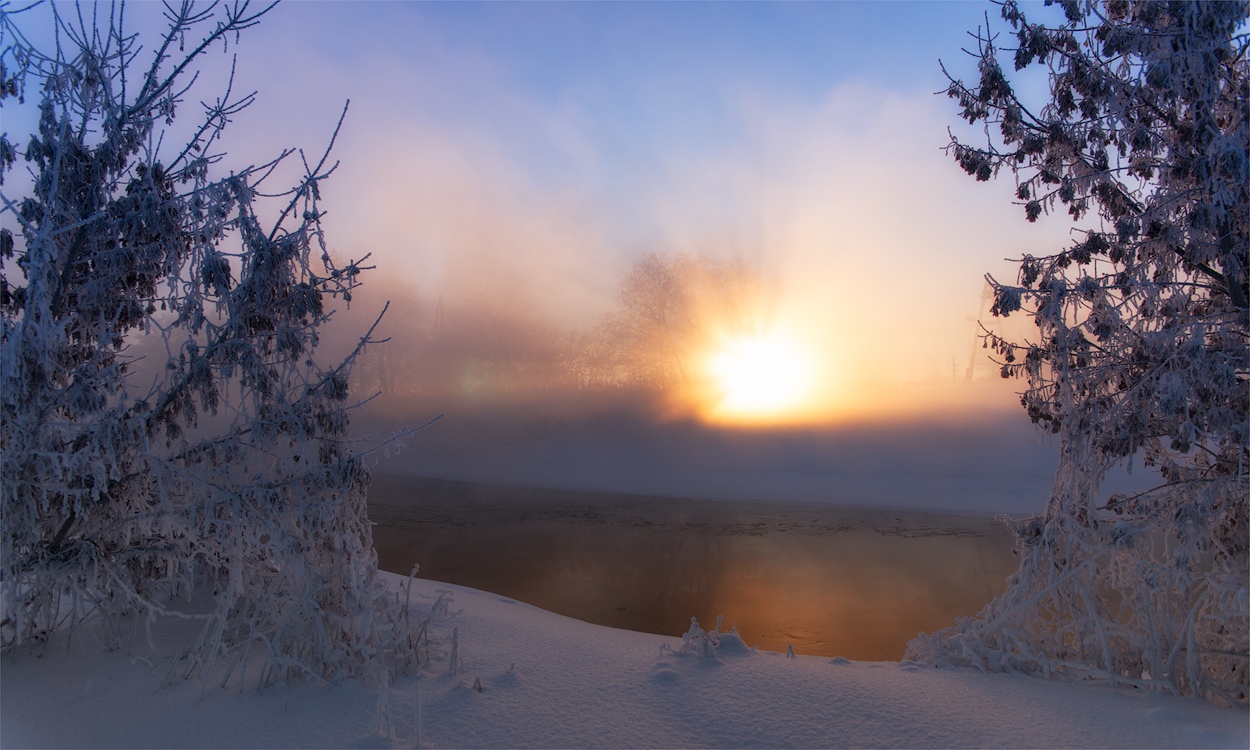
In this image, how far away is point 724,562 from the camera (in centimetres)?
1252

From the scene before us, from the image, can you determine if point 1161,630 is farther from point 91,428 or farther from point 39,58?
point 39,58

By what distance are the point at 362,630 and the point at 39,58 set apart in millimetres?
4654

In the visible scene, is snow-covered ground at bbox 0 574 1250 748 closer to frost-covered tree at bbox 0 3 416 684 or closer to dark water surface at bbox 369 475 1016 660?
frost-covered tree at bbox 0 3 416 684

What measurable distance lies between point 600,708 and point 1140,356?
4616 mm

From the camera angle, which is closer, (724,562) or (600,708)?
(600,708)

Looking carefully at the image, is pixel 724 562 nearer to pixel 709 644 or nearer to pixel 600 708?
pixel 709 644

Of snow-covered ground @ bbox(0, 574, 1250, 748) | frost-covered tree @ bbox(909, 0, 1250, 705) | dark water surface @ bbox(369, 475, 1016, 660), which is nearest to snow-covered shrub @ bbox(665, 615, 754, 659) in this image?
snow-covered ground @ bbox(0, 574, 1250, 748)

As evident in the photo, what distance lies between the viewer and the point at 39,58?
485cm

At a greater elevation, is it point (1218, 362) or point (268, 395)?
point (1218, 362)

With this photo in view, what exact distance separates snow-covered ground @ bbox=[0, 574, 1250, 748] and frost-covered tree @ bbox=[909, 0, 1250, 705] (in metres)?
0.53

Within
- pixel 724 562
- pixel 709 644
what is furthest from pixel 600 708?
pixel 724 562

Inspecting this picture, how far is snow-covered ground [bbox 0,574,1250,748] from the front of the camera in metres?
3.61

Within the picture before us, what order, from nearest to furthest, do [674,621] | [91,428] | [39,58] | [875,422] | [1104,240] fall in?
[91,428] → [39,58] → [1104,240] → [674,621] → [875,422]

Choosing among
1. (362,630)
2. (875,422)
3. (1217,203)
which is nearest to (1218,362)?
(1217,203)
